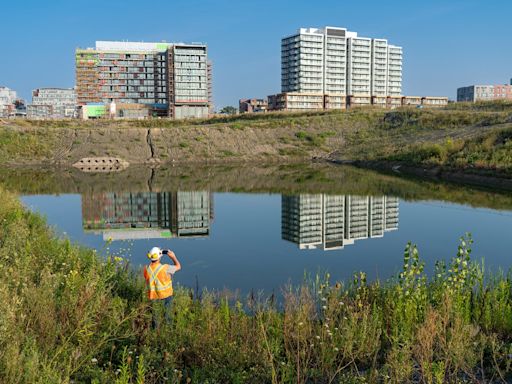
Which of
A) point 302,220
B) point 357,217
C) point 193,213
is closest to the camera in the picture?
point 302,220

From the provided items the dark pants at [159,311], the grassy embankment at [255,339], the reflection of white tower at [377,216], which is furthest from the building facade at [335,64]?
the dark pants at [159,311]

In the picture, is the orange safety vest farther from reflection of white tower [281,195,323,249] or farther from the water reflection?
reflection of white tower [281,195,323,249]

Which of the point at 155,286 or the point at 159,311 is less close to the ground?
the point at 155,286

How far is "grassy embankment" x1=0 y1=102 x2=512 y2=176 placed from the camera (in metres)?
61.0

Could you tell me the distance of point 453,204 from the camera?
99.0ft

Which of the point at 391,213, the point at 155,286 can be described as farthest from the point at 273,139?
the point at 155,286

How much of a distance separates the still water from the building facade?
477ft

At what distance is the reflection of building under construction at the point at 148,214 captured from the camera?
73.7ft

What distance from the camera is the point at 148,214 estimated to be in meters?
27.3

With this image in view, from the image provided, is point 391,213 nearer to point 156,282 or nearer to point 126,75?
point 156,282

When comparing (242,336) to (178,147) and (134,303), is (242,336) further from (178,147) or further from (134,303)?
(178,147)

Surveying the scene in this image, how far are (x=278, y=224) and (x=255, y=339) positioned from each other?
16373 millimetres

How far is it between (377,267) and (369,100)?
167 metres

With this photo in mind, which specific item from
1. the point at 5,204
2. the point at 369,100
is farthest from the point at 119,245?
the point at 369,100
